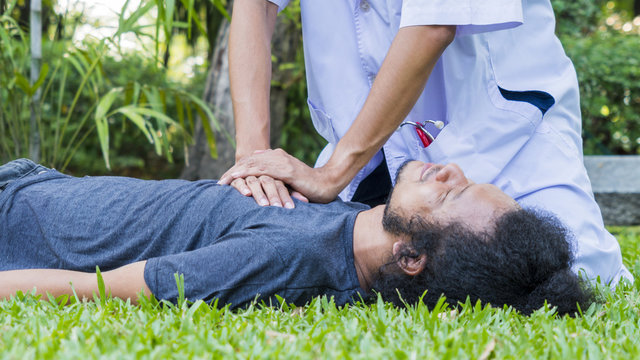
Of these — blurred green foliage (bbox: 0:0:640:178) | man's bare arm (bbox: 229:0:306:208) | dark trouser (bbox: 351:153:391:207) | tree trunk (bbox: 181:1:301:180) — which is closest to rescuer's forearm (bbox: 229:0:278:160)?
man's bare arm (bbox: 229:0:306:208)

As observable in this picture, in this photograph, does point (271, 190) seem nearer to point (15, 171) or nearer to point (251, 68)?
point (251, 68)

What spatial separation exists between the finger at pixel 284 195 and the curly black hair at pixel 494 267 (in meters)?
0.34

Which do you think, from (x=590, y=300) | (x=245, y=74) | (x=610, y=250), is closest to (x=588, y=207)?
(x=610, y=250)

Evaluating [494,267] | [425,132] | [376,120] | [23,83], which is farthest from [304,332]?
[23,83]

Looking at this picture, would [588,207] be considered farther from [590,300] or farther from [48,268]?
[48,268]

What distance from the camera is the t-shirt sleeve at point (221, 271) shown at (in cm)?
170

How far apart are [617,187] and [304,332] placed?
420 cm

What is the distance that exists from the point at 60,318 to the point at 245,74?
1243mm

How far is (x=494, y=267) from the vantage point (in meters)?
1.71

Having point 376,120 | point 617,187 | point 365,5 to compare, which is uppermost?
point 365,5

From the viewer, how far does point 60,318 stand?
1.54 metres

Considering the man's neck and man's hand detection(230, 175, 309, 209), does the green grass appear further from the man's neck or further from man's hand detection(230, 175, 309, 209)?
man's hand detection(230, 175, 309, 209)

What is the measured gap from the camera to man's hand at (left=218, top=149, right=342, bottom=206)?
2.04m

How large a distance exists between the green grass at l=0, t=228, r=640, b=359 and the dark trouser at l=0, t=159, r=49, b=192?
57 cm
